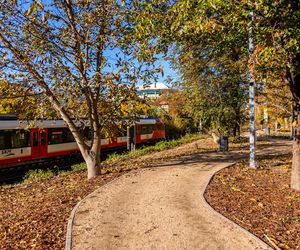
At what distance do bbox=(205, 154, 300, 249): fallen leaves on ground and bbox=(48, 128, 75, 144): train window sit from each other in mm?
11805

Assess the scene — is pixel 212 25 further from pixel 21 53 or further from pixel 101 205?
pixel 21 53

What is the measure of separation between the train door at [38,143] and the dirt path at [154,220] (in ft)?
32.8

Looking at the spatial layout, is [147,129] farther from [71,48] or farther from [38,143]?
[71,48]

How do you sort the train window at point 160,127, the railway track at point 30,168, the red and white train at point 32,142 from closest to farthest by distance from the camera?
the railway track at point 30,168, the red and white train at point 32,142, the train window at point 160,127

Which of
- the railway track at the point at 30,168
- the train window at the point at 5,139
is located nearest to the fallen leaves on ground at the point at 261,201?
the railway track at the point at 30,168

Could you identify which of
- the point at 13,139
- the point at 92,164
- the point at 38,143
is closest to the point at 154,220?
the point at 92,164

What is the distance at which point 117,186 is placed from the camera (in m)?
10.2

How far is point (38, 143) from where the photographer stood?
A: 64.3 feet

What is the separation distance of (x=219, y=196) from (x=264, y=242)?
305cm

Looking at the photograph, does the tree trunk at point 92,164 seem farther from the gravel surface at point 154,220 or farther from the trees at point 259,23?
the trees at point 259,23

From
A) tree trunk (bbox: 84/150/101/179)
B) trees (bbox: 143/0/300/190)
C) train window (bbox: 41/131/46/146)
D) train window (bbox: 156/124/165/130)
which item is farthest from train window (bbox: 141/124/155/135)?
trees (bbox: 143/0/300/190)

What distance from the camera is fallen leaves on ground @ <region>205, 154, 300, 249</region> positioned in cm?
638

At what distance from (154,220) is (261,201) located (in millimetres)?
3076

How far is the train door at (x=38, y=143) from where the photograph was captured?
19172 mm
